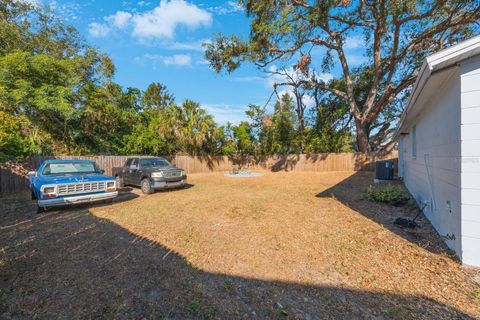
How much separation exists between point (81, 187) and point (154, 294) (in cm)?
527

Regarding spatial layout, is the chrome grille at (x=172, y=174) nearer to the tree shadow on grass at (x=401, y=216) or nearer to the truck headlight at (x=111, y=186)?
Result: the truck headlight at (x=111, y=186)

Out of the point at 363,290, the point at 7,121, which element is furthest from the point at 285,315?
the point at 7,121

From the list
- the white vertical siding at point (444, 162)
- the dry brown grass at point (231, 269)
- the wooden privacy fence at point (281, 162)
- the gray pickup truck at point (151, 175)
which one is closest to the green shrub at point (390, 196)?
the white vertical siding at point (444, 162)

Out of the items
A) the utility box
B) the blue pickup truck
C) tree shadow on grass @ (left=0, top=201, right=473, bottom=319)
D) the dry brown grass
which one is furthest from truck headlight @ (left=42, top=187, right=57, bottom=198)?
the utility box

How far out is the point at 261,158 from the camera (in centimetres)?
2147

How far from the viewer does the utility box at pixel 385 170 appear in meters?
11.0

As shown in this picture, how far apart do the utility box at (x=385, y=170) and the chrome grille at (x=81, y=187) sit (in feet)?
43.7

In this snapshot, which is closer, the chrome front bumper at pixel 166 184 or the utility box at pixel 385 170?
the chrome front bumper at pixel 166 184

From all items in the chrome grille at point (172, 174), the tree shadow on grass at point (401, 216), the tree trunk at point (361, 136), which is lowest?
the tree shadow on grass at point (401, 216)

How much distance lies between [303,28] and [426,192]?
11.8m

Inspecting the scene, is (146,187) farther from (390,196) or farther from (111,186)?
(390,196)

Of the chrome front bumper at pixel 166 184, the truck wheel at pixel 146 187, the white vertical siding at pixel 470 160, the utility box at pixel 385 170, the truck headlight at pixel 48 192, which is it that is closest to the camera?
the white vertical siding at pixel 470 160

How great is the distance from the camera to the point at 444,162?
3721 millimetres

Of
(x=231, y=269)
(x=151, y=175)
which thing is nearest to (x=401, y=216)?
(x=231, y=269)
